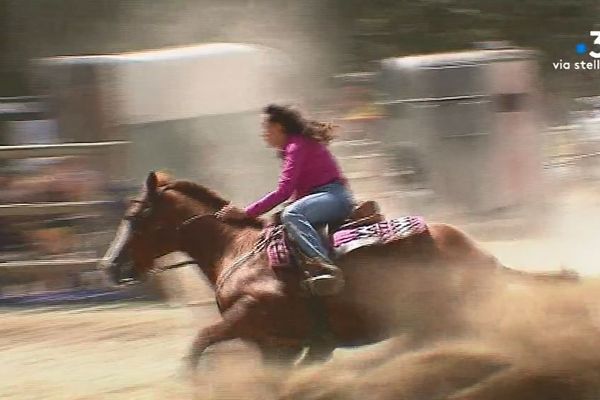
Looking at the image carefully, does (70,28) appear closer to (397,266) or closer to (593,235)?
(397,266)

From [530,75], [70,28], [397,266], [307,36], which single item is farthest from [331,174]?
[70,28]

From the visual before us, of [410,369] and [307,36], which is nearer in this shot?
[410,369]

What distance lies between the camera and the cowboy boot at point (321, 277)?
161 inches

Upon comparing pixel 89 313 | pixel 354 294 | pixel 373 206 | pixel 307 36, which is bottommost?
pixel 89 313

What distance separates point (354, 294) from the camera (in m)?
4.32

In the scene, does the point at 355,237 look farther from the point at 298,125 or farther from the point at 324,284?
the point at 298,125

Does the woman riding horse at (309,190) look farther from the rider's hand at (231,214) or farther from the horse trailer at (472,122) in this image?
the horse trailer at (472,122)

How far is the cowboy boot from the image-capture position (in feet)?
13.5

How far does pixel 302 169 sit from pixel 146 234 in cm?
87

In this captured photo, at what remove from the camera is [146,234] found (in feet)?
14.8

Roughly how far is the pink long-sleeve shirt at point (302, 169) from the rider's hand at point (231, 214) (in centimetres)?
22

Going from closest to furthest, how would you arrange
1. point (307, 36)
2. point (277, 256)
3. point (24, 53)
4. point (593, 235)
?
point (277, 256)
point (593, 235)
point (307, 36)
point (24, 53)

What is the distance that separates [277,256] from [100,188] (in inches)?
95.4

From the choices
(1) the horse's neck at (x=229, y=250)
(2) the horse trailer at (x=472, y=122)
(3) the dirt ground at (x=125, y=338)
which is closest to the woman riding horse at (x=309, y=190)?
(1) the horse's neck at (x=229, y=250)
